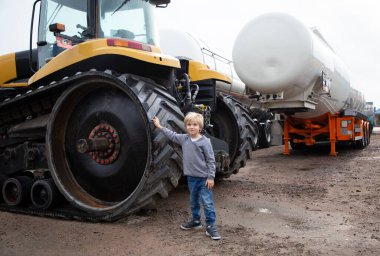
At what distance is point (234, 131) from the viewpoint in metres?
6.27

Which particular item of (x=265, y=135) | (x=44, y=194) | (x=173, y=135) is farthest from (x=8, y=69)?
(x=265, y=135)

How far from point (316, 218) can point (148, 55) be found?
2.44 m

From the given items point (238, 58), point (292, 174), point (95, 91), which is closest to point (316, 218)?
point (95, 91)

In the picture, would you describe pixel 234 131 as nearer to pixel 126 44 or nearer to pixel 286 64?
pixel 126 44

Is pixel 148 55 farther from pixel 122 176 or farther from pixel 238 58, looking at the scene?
pixel 238 58

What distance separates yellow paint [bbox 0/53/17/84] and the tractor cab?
0.82 meters

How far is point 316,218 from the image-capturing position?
427 cm

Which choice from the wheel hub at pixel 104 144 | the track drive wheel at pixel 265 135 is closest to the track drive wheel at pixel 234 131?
the wheel hub at pixel 104 144

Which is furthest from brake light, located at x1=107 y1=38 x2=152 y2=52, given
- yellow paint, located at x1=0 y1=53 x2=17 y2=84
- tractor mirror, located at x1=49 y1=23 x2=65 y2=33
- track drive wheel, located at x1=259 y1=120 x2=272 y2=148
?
track drive wheel, located at x1=259 y1=120 x2=272 y2=148

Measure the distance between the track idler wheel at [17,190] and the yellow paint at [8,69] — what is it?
1.52 metres

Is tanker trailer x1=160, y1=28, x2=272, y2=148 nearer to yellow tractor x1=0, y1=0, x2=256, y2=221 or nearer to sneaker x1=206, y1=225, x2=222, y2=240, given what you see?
yellow tractor x1=0, y1=0, x2=256, y2=221

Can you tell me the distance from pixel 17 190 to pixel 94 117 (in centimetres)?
128

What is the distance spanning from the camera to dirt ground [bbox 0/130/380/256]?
10.8ft

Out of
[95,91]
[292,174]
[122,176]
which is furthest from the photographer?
[292,174]
